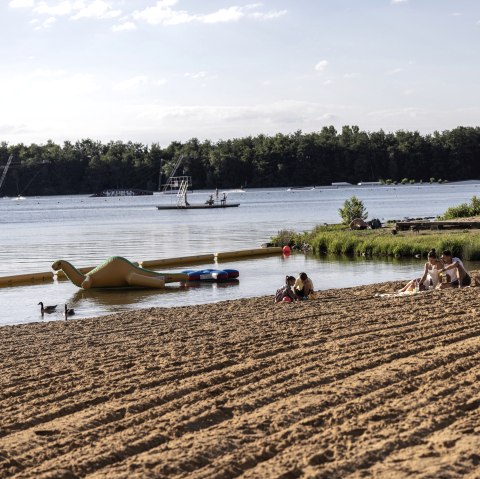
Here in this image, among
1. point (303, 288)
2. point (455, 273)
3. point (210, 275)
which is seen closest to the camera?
point (455, 273)

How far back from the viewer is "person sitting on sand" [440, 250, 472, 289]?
58.4 feet

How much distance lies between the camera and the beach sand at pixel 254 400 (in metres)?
7.03

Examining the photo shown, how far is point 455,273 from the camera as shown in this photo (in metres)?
18.1

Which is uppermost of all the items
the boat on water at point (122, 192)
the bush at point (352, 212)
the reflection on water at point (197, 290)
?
the boat on water at point (122, 192)

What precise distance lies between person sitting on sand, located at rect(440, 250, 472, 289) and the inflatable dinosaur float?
977 cm

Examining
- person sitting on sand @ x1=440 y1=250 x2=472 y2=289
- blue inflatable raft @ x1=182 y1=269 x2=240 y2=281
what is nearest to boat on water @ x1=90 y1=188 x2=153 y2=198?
blue inflatable raft @ x1=182 y1=269 x2=240 y2=281

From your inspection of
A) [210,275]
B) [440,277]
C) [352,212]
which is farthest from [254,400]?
[352,212]

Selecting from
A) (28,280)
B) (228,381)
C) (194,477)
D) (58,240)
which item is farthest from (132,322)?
(58,240)

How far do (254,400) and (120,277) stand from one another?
17448mm

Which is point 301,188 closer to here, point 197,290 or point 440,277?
point 197,290

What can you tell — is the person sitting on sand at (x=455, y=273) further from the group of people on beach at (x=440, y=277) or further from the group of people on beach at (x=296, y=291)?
the group of people on beach at (x=296, y=291)

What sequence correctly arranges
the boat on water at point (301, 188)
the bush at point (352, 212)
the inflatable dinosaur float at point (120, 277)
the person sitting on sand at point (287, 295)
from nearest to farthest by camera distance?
the person sitting on sand at point (287, 295) < the inflatable dinosaur float at point (120, 277) < the bush at point (352, 212) < the boat on water at point (301, 188)

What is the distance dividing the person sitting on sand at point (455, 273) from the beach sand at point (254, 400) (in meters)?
3.81

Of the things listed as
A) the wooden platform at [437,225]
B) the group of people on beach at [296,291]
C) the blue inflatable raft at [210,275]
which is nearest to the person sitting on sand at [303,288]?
the group of people on beach at [296,291]
